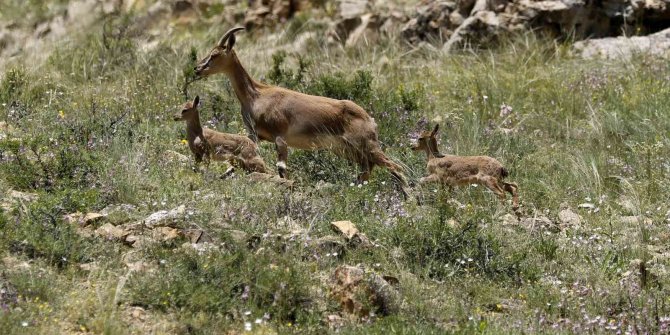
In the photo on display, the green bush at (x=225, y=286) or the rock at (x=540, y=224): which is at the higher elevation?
the green bush at (x=225, y=286)

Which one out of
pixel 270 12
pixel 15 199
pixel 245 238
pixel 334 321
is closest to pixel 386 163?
pixel 245 238

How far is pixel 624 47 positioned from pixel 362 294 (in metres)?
9.76

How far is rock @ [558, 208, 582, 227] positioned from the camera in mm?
10317

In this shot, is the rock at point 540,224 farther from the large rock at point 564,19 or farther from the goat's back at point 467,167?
the large rock at point 564,19

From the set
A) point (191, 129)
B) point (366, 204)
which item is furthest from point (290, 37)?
point (366, 204)

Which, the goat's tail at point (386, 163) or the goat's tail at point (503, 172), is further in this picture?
the goat's tail at point (386, 163)

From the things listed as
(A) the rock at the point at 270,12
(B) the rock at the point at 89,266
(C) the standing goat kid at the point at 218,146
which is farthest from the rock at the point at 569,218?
(A) the rock at the point at 270,12

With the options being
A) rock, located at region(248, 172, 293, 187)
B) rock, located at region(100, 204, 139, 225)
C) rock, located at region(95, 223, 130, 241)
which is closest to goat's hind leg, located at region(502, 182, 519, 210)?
rock, located at region(248, 172, 293, 187)

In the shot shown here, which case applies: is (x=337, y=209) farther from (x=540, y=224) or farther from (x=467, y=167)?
(x=540, y=224)

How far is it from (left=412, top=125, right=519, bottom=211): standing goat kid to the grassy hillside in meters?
0.15

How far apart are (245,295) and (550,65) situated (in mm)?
9144

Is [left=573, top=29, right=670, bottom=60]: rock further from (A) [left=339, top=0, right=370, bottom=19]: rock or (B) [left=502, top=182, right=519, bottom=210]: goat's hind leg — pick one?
(B) [left=502, top=182, right=519, bottom=210]: goat's hind leg

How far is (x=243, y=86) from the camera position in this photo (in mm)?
11469

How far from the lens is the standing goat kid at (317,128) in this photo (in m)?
10.9
